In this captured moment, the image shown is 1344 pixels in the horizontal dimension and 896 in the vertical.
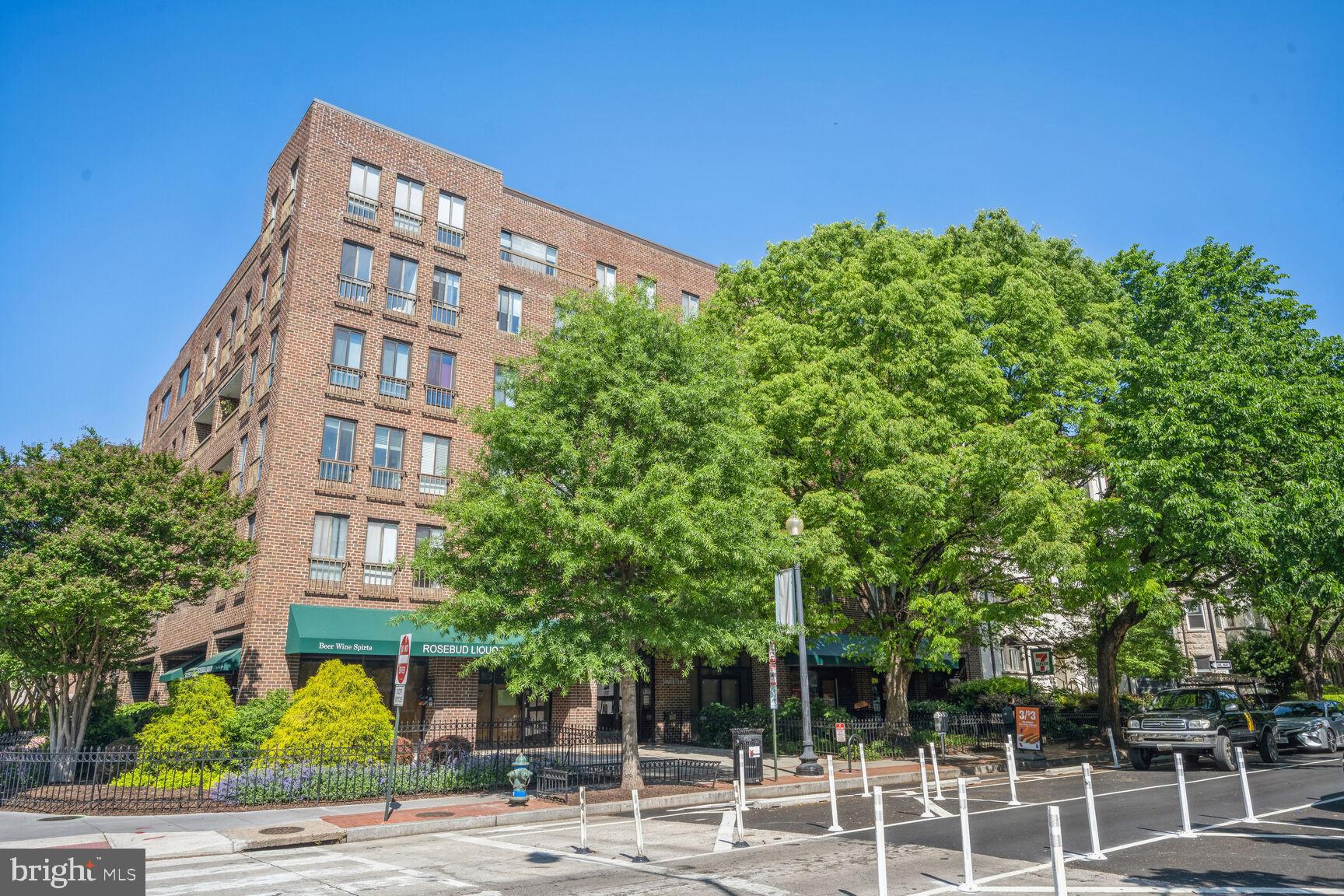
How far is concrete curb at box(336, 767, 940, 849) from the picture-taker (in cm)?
1316

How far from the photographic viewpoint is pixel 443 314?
29.7 metres

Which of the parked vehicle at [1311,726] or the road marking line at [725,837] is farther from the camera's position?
the parked vehicle at [1311,726]

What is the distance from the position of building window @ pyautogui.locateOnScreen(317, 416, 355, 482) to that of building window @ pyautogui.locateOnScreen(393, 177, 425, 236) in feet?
24.0

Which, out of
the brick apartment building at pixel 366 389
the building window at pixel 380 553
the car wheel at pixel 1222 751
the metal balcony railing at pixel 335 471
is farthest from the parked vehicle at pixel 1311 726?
the metal balcony railing at pixel 335 471

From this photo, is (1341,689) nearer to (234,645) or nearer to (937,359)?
(937,359)

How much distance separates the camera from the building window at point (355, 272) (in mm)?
27828

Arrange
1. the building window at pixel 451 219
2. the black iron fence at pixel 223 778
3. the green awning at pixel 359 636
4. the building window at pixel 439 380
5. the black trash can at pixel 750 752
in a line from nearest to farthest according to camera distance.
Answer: the black iron fence at pixel 223 778
the black trash can at pixel 750 752
the green awning at pixel 359 636
the building window at pixel 439 380
the building window at pixel 451 219

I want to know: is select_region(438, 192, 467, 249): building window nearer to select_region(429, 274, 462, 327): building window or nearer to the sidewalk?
select_region(429, 274, 462, 327): building window

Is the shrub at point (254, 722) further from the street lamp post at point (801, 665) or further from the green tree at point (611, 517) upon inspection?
the street lamp post at point (801, 665)

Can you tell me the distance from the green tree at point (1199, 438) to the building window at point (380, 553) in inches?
792

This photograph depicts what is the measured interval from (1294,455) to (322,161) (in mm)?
29696

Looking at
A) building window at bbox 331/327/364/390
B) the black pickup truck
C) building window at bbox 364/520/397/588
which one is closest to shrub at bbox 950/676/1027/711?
the black pickup truck

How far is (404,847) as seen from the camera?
1189 centimetres

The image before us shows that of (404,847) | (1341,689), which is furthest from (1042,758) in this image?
(1341,689)
